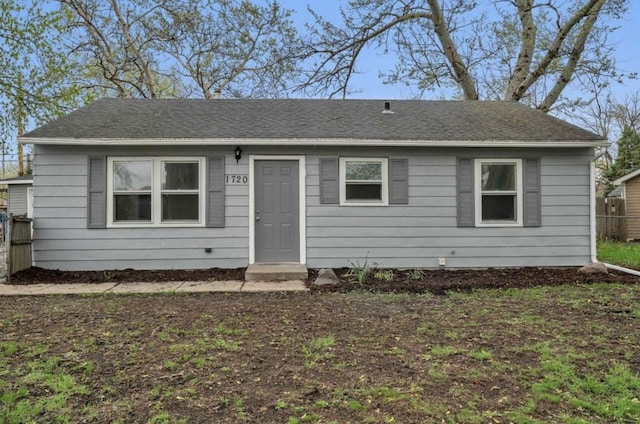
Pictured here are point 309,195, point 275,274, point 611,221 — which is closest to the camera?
point 275,274

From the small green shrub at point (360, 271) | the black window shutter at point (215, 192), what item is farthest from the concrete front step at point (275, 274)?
the black window shutter at point (215, 192)

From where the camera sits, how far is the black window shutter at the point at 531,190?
24.4 feet

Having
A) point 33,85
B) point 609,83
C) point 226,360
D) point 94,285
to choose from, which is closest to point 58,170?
point 94,285

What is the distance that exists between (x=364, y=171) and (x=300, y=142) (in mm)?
1298

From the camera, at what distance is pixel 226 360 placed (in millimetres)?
3211

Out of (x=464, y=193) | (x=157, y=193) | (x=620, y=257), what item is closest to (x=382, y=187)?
(x=464, y=193)

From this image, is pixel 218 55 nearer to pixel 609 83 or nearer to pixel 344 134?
pixel 344 134

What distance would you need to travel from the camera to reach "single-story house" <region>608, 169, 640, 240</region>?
51.1 feet

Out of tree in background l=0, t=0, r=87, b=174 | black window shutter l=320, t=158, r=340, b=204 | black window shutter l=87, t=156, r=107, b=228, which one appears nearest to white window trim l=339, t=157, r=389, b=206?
black window shutter l=320, t=158, r=340, b=204

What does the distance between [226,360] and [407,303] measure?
106 inches

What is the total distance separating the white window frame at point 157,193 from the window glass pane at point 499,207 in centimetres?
518

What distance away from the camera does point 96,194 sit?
23.1 feet

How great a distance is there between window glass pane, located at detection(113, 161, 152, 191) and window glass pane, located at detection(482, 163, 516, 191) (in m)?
6.13

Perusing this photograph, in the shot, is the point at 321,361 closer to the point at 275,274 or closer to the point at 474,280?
the point at 275,274
